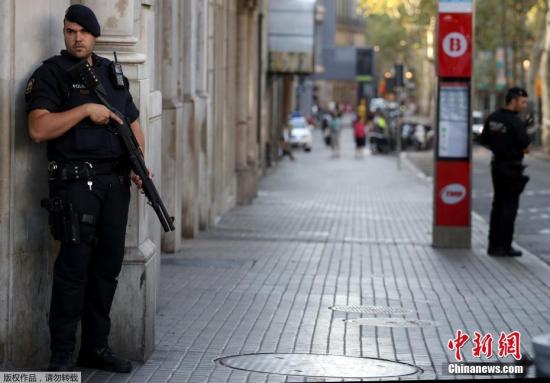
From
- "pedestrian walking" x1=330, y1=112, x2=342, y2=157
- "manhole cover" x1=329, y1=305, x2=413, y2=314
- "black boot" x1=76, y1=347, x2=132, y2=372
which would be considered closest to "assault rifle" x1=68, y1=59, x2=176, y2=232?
"black boot" x1=76, y1=347, x2=132, y2=372

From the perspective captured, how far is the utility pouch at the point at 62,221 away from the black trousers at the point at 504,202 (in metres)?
9.56

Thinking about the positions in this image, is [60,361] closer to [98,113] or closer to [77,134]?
[77,134]

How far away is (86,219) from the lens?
8.07 meters

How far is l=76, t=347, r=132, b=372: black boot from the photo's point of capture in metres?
8.36

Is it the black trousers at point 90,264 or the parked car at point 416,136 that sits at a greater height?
the black trousers at point 90,264

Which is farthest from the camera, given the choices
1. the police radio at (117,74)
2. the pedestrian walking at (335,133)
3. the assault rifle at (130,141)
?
the pedestrian walking at (335,133)

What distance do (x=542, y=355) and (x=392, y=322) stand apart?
572cm

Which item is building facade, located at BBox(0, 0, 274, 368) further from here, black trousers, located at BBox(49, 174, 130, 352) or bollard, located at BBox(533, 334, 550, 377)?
bollard, located at BBox(533, 334, 550, 377)

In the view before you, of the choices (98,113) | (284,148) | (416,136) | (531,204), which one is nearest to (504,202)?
(98,113)

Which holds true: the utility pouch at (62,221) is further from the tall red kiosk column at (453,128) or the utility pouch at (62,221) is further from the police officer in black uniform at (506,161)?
the tall red kiosk column at (453,128)

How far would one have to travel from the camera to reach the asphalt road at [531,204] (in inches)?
786

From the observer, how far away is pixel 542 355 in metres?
5.30

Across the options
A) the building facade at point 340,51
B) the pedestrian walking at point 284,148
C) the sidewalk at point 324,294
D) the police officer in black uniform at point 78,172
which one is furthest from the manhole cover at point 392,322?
the building facade at point 340,51

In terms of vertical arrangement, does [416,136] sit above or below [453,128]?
below
